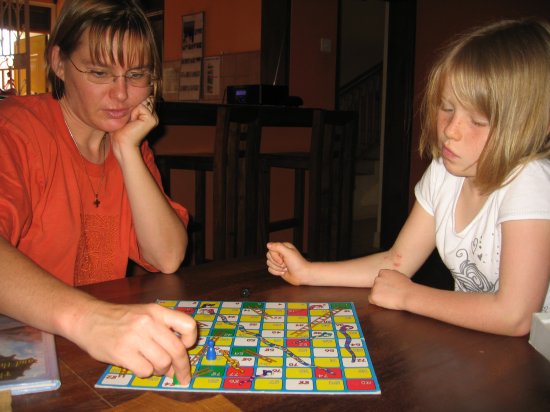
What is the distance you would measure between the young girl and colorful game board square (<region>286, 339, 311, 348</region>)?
232 millimetres

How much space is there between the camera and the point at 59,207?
46.4 inches

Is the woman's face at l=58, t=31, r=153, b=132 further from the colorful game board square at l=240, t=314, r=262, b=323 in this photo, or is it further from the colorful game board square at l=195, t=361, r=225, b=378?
the colorful game board square at l=195, t=361, r=225, b=378

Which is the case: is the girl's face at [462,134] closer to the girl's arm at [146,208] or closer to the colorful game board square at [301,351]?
the colorful game board square at [301,351]

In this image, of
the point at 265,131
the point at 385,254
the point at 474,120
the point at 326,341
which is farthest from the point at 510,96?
the point at 265,131

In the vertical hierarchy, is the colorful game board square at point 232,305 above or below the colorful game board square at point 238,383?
above

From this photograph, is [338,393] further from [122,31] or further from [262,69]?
[262,69]

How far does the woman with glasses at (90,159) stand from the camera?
3.68 feet

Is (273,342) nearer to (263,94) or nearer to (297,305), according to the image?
(297,305)

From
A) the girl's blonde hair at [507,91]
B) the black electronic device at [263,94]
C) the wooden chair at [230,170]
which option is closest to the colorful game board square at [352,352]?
the girl's blonde hair at [507,91]

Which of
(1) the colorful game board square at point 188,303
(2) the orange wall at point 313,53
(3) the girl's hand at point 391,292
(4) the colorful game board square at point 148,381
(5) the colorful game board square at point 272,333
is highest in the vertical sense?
(2) the orange wall at point 313,53

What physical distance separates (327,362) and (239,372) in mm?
125

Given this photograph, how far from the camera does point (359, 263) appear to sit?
114 cm

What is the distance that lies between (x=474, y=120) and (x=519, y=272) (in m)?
0.31

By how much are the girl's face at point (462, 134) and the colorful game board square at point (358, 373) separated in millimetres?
530
